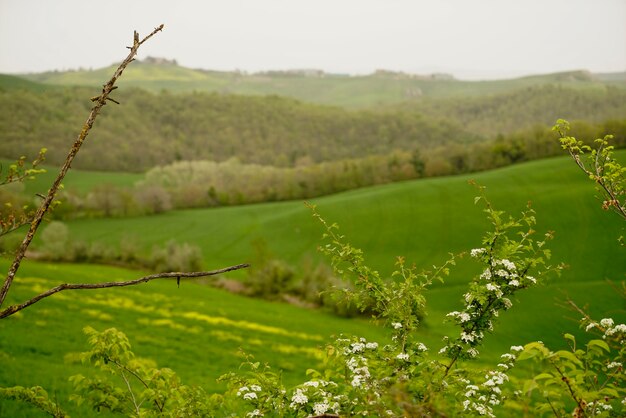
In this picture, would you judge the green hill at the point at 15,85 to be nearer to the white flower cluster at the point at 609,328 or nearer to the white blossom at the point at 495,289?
the white blossom at the point at 495,289

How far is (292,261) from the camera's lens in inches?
2894

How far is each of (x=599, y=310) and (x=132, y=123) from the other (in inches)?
7245

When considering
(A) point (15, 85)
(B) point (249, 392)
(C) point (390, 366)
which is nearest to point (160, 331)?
(B) point (249, 392)

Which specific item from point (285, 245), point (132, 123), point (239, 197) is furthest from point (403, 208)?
point (132, 123)

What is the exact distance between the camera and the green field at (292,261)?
22.4 meters

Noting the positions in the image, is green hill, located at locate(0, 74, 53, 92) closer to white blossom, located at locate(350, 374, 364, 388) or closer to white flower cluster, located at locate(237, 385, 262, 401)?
white flower cluster, located at locate(237, 385, 262, 401)

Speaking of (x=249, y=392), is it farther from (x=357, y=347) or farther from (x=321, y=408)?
(x=357, y=347)

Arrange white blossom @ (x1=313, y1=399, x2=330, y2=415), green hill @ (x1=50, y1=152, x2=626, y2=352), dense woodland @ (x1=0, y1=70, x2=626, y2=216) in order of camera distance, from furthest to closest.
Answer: dense woodland @ (x1=0, y1=70, x2=626, y2=216) < green hill @ (x1=50, y1=152, x2=626, y2=352) < white blossom @ (x1=313, y1=399, x2=330, y2=415)

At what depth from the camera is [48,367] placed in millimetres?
15117

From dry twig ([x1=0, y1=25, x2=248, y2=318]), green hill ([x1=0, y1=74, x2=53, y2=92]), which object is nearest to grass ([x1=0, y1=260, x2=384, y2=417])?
dry twig ([x1=0, y1=25, x2=248, y2=318])

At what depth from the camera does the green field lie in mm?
22391

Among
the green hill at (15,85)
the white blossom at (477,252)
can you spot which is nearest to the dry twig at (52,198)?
the white blossom at (477,252)

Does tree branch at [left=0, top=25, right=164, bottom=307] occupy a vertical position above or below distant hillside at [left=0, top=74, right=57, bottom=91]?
below

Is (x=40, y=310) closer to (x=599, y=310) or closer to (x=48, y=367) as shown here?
(x=48, y=367)
